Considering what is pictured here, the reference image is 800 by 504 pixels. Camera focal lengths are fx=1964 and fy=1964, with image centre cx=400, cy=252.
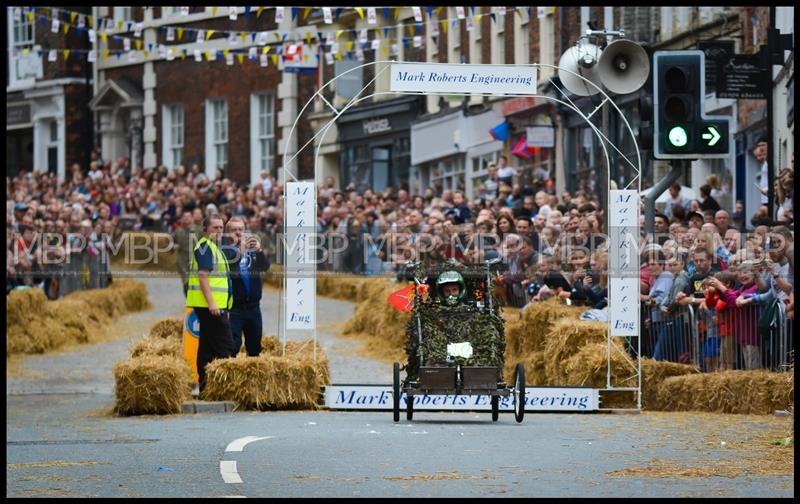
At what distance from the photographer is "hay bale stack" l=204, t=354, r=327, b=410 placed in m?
19.8

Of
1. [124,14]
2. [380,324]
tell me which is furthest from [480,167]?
[380,324]

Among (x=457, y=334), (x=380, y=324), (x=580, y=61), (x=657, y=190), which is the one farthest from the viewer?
(x=380, y=324)

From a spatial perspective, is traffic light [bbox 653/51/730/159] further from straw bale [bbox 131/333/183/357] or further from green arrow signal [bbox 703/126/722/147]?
straw bale [bbox 131/333/183/357]

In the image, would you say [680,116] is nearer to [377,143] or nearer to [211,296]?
[211,296]

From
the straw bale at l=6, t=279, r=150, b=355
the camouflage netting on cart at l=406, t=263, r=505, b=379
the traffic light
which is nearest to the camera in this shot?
the camouflage netting on cart at l=406, t=263, r=505, b=379

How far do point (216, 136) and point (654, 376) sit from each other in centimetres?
4274

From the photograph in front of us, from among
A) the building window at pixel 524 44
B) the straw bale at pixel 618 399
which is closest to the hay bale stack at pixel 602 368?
the straw bale at pixel 618 399

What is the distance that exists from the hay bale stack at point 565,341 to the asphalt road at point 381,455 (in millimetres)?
1356

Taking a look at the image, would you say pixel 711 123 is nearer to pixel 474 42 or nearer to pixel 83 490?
pixel 83 490

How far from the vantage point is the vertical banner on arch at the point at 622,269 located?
65.4 feet

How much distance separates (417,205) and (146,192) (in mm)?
15053

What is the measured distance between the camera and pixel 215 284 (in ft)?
67.8

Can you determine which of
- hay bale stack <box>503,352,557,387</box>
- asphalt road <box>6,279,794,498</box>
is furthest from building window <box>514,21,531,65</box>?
asphalt road <box>6,279,794,498</box>

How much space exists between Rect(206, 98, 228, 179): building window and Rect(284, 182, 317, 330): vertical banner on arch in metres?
41.4
